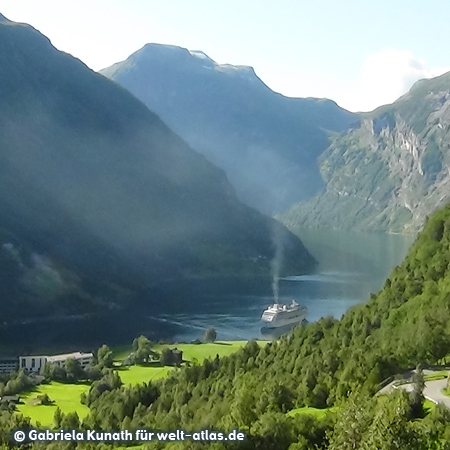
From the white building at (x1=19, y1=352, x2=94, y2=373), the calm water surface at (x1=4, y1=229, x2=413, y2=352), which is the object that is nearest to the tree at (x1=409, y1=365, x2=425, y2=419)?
the white building at (x1=19, y1=352, x2=94, y2=373)

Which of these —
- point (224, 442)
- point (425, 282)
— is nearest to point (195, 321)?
point (425, 282)

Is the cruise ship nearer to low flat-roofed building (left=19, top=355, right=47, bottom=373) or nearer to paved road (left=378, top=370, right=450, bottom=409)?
low flat-roofed building (left=19, top=355, right=47, bottom=373)

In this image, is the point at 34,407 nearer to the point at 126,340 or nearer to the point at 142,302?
the point at 126,340

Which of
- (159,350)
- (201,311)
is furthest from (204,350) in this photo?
(201,311)

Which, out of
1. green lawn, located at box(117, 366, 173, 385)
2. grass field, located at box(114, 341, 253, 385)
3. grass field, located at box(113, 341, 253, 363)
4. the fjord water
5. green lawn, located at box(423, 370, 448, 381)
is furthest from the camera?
the fjord water

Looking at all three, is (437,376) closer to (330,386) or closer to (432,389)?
(432,389)

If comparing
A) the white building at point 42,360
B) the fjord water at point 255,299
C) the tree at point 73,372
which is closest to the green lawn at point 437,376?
the tree at point 73,372

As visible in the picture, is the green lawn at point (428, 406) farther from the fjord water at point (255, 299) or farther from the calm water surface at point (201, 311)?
the calm water surface at point (201, 311)
